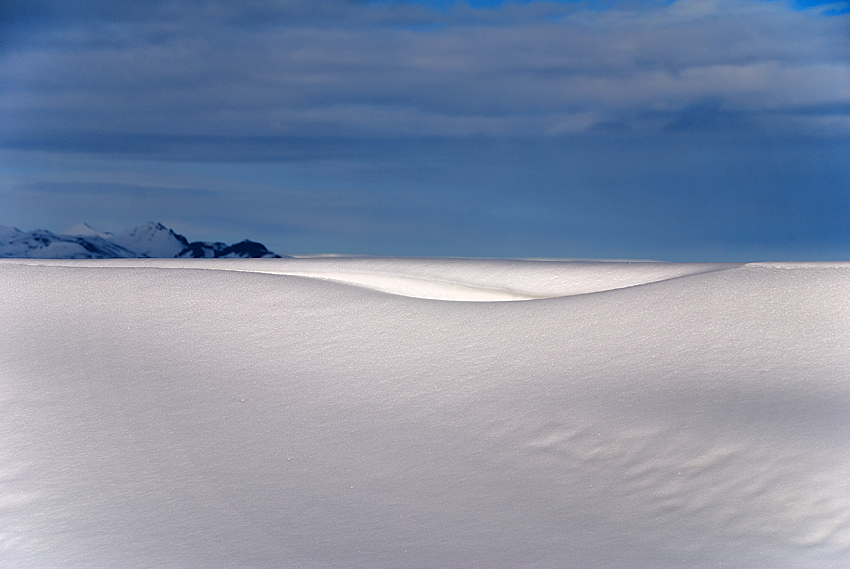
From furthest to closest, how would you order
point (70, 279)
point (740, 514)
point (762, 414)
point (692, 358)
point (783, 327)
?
point (70, 279) < point (783, 327) < point (692, 358) < point (762, 414) < point (740, 514)

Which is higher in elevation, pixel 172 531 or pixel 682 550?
pixel 682 550

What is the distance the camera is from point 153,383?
19.9ft

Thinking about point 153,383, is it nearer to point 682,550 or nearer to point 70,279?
point 70,279

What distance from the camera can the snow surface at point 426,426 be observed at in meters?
3.84

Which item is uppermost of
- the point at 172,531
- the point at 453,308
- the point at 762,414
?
the point at 453,308

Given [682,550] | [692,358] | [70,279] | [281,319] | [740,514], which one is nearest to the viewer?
[682,550]

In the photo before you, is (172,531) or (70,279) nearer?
(172,531)

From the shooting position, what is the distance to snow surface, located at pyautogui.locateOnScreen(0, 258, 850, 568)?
3.84m

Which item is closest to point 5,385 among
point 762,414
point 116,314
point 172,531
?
point 116,314

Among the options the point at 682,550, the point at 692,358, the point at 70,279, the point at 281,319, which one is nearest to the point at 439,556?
the point at 682,550

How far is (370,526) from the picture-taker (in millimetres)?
3979

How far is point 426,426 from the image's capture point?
16.9 ft

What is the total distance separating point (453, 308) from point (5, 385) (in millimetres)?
3840

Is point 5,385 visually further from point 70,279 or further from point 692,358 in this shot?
point 692,358
